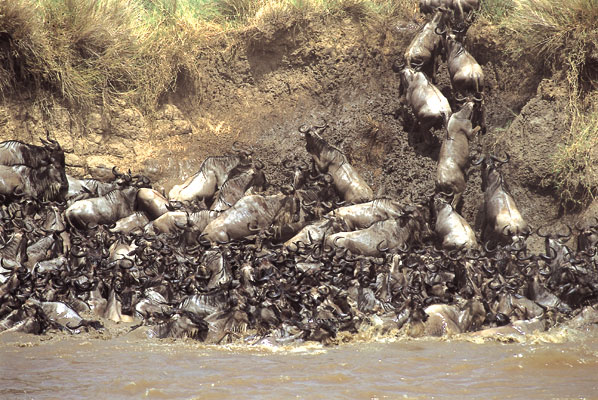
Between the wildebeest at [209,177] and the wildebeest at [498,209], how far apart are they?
3686 mm

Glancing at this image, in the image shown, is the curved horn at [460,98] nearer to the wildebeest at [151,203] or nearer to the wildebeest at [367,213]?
the wildebeest at [367,213]

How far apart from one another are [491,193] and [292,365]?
5.50 meters

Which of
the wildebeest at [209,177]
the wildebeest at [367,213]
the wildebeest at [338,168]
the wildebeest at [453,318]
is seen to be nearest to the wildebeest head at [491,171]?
the wildebeest at [367,213]

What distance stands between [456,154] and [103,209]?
5.21m

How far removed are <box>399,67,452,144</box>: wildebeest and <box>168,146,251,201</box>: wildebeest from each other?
2.72 meters

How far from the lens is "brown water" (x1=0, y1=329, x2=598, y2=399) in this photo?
6027mm

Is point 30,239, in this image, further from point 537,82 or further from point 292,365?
point 537,82

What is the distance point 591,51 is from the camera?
38.0 feet

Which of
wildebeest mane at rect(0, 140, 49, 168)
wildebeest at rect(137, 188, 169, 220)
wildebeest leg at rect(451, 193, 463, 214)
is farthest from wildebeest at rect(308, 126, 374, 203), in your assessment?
wildebeest mane at rect(0, 140, 49, 168)

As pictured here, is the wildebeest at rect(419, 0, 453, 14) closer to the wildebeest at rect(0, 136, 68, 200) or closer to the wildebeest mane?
the wildebeest at rect(0, 136, 68, 200)

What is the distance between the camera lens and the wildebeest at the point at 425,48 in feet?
43.6

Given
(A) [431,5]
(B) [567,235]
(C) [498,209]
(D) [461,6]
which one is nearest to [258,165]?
(C) [498,209]

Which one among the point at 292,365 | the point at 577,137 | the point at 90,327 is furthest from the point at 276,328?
the point at 577,137

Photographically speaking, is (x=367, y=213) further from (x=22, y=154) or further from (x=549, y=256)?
(x=22, y=154)
